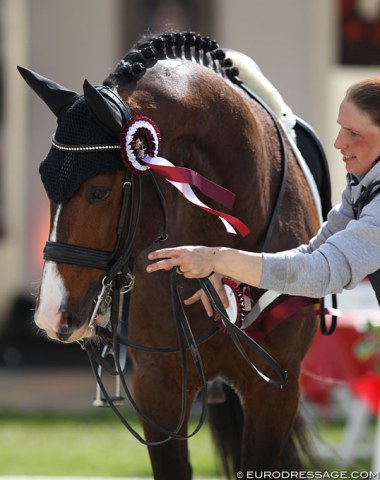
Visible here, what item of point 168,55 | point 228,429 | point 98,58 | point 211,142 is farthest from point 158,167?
point 98,58

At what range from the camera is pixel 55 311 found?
8.99ft

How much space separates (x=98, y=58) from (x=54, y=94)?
21.5 feet

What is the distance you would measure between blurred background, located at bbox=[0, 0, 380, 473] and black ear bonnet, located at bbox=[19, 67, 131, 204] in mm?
6198

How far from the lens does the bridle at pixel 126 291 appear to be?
2801 millimetres

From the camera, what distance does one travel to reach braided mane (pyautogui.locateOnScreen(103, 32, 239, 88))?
2996 mm

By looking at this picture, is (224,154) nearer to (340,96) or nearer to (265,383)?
(265,383)

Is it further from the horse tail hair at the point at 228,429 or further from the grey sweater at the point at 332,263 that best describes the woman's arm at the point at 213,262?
the horse tail hair at the point at 228,429

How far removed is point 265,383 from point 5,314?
6.27 m

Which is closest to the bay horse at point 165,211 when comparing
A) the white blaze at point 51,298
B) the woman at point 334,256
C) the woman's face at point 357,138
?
the white blaze at point 51,298

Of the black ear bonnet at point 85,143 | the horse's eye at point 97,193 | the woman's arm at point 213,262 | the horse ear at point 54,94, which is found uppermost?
the horse ear at point 54,94

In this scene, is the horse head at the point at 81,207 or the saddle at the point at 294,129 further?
the saddle at the point at 294,129

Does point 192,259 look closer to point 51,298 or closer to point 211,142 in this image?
point 51,298

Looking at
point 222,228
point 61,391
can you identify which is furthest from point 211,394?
point 61,391

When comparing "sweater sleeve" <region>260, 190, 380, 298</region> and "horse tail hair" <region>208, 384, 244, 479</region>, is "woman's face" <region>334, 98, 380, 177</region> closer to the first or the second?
"sweater sleeve" <region>260, 190, 380, 298</region>
